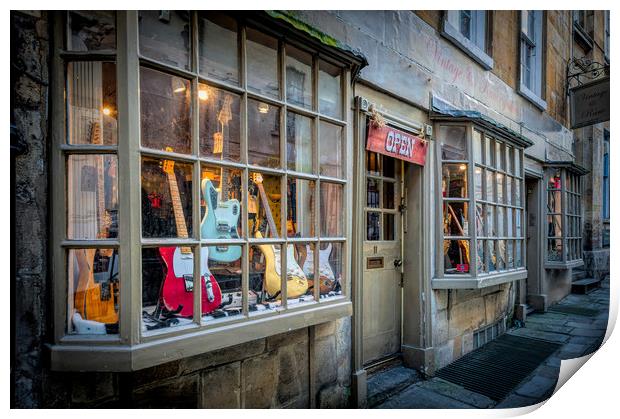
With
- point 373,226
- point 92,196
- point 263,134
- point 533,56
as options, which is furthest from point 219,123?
Result: point 533,56

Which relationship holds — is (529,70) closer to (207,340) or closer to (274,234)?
(274,234)

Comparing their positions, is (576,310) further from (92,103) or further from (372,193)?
(92,103)

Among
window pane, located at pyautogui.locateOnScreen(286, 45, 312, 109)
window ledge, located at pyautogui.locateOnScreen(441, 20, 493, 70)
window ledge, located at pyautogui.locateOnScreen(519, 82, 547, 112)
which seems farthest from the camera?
window ledge, located at pyautogui.locateOnScreen(519, 82, 547, 112)

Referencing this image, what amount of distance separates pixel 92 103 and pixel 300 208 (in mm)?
1371

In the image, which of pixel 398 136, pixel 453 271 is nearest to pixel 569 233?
pixel 453 271

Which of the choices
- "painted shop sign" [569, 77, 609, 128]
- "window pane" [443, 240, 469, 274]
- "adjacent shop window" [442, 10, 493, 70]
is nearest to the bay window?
"window pane" [443, 240, 469, 274]

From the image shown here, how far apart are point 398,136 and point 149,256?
2.61 metres

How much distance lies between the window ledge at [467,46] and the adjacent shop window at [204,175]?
89.0 inches

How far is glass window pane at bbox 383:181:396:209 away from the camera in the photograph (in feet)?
13.5

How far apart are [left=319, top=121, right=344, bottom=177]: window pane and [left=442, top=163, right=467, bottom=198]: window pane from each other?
189 cm

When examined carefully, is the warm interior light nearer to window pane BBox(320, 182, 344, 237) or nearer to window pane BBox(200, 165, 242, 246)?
window pane BBox(200, 165, 242, 246)

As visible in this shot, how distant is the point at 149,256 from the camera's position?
195cm

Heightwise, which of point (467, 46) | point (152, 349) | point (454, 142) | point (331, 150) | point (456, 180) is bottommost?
point (152, 349)

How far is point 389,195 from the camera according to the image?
4.18m
